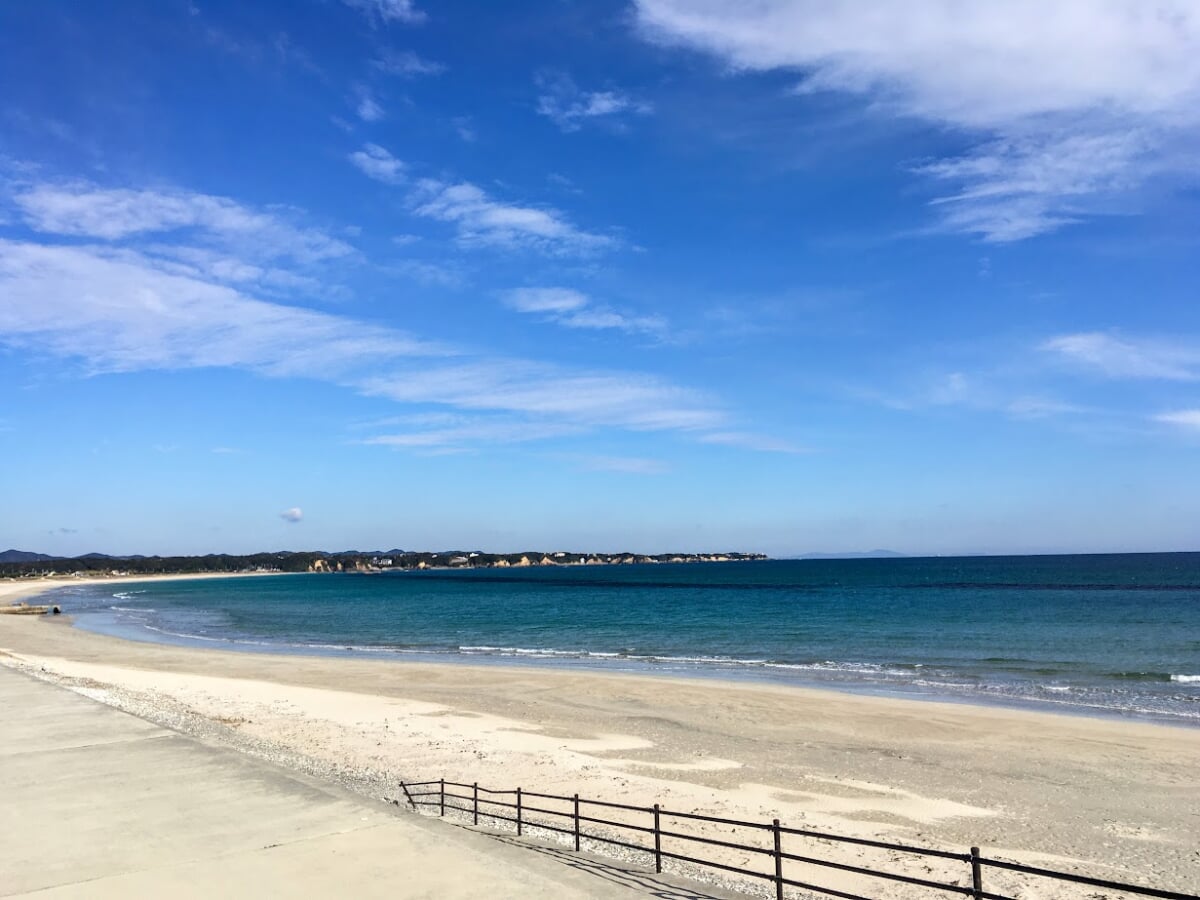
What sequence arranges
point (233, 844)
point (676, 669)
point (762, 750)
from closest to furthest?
1. point (233, 844)
2. point (762, 750)
3. point (676, 669)

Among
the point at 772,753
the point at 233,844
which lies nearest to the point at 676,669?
the point at 772,753

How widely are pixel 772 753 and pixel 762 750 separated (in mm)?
441

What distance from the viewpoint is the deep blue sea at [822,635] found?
3341cm

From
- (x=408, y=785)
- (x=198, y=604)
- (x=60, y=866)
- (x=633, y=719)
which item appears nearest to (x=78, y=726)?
(x=408, y=785)

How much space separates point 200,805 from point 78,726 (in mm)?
9364

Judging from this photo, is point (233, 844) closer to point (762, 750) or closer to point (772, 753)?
point (772, 753)

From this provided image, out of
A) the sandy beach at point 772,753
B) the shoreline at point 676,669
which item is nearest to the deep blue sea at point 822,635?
the shoreline at point 676,669

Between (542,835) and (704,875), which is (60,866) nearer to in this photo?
(542,835)

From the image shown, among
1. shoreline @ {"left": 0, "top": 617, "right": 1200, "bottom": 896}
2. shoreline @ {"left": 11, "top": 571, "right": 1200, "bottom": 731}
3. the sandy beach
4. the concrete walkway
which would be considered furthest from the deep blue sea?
the concrete walkway

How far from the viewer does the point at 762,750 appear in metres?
22.3

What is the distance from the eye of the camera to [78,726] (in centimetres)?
2033

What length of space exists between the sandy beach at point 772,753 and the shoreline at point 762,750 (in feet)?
0.24

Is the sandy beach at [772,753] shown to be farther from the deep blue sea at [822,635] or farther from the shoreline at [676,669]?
the deep blue sea at [822,635]

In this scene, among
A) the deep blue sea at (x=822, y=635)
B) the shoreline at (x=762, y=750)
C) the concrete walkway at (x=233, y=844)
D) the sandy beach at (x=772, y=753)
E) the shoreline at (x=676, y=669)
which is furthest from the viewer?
the deep blue sea at (x=822, y=635)
